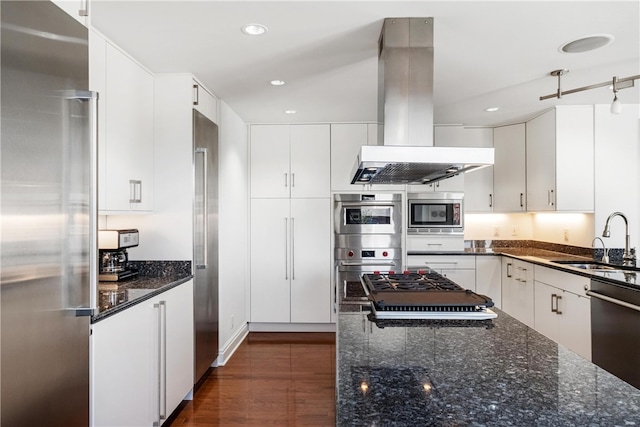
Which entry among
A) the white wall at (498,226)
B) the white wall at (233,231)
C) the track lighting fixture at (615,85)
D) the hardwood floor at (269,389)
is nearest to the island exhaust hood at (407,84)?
the track lighting fixture at (615,85)

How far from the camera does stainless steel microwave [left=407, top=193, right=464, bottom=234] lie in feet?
14.4

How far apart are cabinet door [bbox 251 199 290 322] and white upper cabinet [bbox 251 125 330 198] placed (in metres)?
0.15

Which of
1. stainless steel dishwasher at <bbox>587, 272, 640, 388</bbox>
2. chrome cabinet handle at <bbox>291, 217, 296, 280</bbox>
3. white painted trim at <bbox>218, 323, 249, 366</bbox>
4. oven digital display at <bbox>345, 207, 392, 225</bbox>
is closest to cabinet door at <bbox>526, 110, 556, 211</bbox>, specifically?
stainless steel dishwasher at <bbox>587, 272, 640, 388</bbox>

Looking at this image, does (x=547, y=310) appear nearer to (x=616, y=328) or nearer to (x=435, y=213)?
(x=616, y=328)

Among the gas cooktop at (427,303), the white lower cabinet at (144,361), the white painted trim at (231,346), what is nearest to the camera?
Answer: the gas cooktop at (427,303)

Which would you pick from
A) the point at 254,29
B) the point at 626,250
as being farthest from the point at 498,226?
the point at 254,29

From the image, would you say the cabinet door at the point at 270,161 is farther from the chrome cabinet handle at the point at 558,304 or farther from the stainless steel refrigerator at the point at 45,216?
the stainless steel refrigerator at the point at 45,216

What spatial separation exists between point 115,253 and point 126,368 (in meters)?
0.95

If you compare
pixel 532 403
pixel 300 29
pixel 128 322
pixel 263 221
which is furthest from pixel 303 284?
pixel 532 403

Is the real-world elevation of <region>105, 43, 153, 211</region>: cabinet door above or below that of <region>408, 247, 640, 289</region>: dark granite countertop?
above

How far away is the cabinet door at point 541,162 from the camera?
3713 millimetres

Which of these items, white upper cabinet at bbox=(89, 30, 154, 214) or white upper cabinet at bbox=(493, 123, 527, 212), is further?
white upper cabinet at bbox=(493, 123, 527, 212)

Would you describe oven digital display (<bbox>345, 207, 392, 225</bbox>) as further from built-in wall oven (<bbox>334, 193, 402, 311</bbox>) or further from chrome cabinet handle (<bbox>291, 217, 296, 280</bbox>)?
chrome cabinet handle (<bbox>291, 217, 296, 280</bbox>)

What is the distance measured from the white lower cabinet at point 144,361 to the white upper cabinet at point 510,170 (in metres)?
3.43
